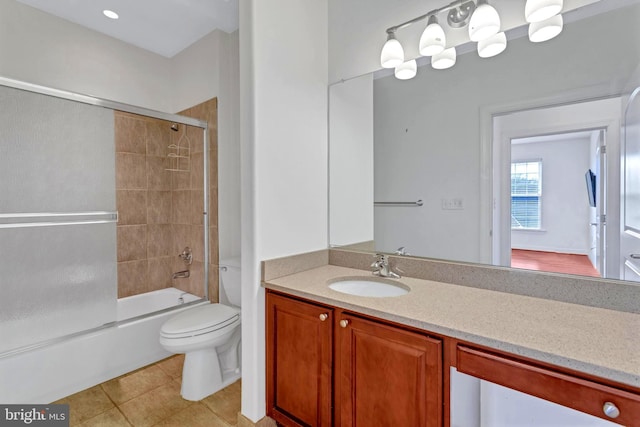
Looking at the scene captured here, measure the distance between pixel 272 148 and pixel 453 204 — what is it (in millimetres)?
987

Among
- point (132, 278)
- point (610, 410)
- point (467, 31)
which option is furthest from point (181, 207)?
point (610, 410)

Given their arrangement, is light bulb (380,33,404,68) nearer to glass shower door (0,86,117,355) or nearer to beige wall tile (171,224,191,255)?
glass shower door (0,86,117,355)

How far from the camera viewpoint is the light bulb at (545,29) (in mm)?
1201

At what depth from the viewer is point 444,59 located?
1.51 meters

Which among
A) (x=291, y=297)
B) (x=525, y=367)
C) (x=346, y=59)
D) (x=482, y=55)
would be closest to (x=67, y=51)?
(x=346, y=59)

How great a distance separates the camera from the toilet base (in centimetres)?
184

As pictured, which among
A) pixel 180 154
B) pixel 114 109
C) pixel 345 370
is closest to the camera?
pixel 345 370

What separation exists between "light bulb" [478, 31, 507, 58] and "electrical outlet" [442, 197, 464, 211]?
69 cm

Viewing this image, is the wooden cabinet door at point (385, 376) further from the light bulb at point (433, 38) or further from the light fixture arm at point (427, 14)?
the light fixture arm at point (427, 14)

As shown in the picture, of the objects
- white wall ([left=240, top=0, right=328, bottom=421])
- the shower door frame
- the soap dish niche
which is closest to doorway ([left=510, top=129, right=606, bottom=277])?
white wall ([left=240, top=0, right=328, bottom=421])

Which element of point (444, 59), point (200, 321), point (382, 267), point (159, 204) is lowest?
point (200, 321)

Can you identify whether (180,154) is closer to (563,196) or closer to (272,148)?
(272,148)

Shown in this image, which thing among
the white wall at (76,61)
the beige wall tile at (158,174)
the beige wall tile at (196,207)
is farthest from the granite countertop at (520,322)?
the white wall at (76,61)

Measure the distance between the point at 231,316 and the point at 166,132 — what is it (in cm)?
193
